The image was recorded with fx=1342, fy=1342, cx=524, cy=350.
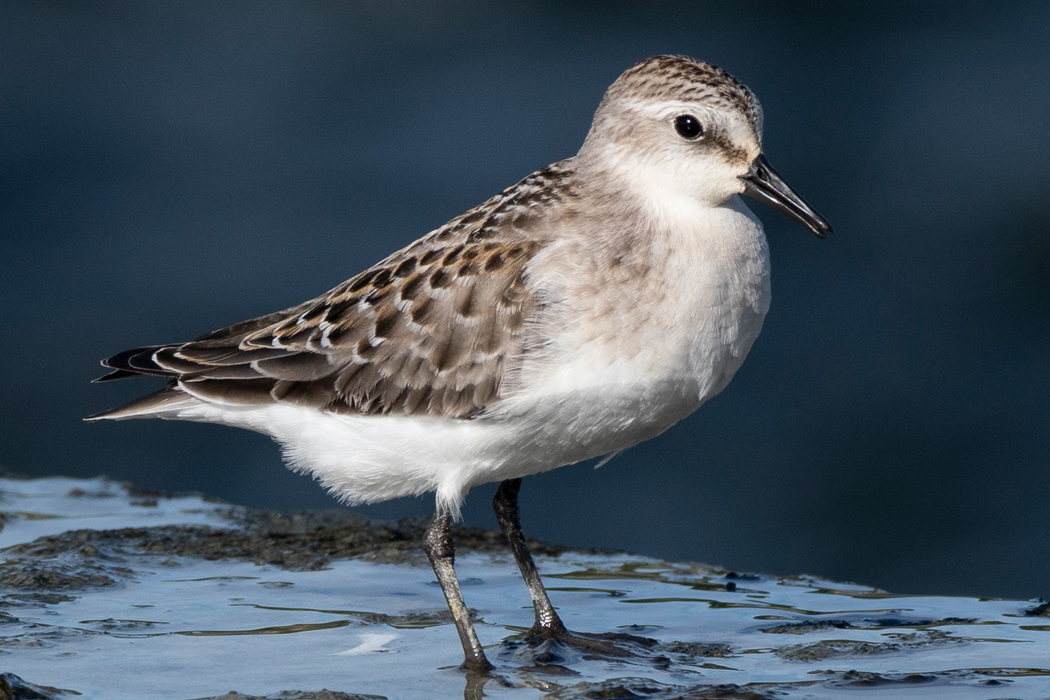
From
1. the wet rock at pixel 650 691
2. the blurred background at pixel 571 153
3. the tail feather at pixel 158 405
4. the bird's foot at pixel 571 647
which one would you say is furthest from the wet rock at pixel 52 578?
the blurred background at pixel 571 153

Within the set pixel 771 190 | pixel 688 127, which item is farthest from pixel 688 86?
pixel 771 190

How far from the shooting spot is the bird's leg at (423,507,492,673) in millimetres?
6852

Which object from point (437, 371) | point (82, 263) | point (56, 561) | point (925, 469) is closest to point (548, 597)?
point (437, 371)

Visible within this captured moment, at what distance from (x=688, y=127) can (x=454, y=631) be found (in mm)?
3047

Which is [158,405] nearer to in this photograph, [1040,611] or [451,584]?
[451,584]

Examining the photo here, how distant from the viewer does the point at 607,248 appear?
701 cm

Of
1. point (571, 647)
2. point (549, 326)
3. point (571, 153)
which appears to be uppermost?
point (571, 153)

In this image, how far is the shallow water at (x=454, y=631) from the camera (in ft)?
21.0

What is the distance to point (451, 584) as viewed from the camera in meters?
7.28

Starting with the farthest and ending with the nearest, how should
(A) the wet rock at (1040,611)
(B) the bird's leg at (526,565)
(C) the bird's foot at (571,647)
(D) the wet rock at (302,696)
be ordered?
(A) the wet rock at (1040,611)
(B) the bird's leg at (526,565)
(C) the bird's foot at (571,647)
(D) the wet rock at (302,696)

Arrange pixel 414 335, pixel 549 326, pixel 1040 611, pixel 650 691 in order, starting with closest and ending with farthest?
pixel 650 691
pixel 549 326
pixel 414 335
pixel 1040 611

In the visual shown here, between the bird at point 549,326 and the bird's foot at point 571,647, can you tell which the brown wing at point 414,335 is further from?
the bird's foot at point 571,647

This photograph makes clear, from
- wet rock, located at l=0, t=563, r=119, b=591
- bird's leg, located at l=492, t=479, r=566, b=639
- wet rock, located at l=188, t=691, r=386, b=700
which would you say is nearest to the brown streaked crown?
bird's leg, located at l=492, t=479, r=566, b=639

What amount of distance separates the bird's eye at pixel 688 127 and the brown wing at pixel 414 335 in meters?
0.70
